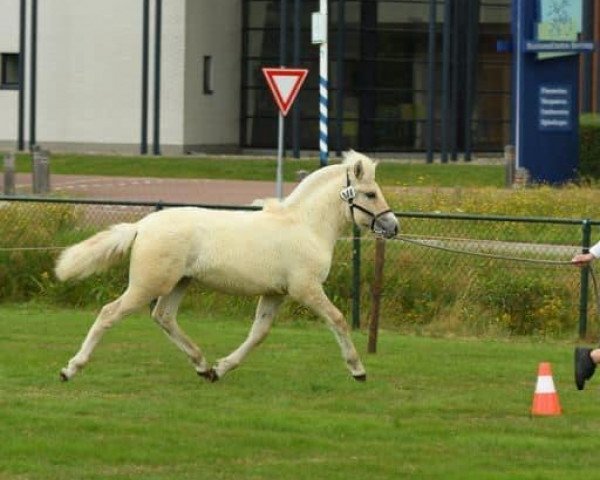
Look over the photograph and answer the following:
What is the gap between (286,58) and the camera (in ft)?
175

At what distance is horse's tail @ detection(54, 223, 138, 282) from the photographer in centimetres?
1395

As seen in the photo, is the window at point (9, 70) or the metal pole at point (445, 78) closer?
the metal pole at point (445, 78)

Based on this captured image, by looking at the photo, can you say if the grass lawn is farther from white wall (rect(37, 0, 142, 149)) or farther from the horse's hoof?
the horse's hoof

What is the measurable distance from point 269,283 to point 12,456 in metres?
3.62

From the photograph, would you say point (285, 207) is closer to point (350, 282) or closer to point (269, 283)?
point (269, 283)

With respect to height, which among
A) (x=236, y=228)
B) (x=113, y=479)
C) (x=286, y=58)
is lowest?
(x=113, y=479)

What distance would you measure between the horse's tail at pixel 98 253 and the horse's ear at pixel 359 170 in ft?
5.57

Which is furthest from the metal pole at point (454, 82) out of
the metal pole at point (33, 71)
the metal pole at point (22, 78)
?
the metal pole at point (22, 78)

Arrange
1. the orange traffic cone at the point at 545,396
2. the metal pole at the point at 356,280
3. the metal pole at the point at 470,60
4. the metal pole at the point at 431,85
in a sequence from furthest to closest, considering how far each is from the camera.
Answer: the metal pole at the point at 470,60 → the metal pole at the point at 431,85 → the metal pole at the point at 356,280 → the orange traffic cone at the point at 545,396

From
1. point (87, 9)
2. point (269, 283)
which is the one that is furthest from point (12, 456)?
point (87, 9)

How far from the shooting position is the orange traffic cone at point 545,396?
41.7 ft

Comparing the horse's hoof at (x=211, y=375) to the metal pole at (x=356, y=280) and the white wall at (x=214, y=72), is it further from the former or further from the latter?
the white wall at (x=214, y=72)

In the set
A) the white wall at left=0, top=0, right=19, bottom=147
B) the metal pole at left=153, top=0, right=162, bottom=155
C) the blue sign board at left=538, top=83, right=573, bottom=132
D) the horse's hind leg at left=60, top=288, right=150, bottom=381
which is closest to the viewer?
the horse's hind leg at left=60, top=288, right=150, bottom=381

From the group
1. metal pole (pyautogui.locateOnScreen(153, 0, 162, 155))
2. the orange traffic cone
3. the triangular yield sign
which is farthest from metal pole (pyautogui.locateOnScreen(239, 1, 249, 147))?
the orange traffic cone
